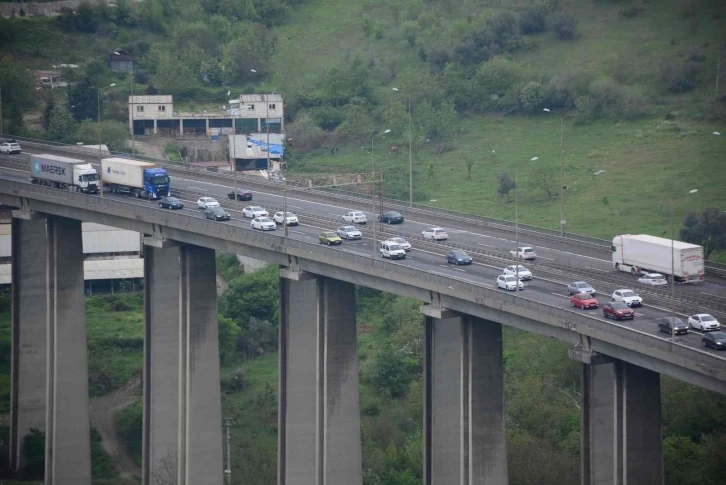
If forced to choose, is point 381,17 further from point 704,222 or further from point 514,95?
point 704,222

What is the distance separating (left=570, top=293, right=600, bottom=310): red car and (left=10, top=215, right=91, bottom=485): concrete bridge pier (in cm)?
3307

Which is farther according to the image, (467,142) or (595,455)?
(467,142)

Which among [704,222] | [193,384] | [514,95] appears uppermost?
[514,95]

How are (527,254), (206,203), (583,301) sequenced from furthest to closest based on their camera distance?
→ (206,203) < (527,254) < (583,301)

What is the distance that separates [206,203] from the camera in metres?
81.9

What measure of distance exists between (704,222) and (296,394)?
34.4 meters

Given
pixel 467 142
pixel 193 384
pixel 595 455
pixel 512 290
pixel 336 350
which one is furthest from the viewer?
pixel 467 142

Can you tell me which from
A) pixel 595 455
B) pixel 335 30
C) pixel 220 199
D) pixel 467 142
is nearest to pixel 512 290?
pixel 595 455

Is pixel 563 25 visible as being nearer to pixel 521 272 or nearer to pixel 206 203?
pixel 206 203

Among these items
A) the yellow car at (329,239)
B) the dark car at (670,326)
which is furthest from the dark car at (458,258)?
the dark car at (670,326)

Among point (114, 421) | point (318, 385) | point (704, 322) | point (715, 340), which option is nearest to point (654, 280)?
point (704, 322)

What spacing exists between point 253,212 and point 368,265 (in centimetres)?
1472

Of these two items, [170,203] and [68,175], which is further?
[68,175]

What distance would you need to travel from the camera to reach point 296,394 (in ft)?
225
